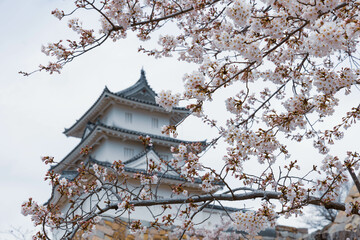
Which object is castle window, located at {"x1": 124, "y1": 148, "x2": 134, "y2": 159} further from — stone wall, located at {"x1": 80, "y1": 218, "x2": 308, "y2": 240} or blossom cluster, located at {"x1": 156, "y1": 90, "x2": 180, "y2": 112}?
blossom cluster, located at {"x1": 156, "y1": 90, "x2": 180, "y2": 112}

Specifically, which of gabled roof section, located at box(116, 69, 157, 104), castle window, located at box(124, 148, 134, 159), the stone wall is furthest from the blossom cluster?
gabled roof section, located at box(116, 69, 157, 104)

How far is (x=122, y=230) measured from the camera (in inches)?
446

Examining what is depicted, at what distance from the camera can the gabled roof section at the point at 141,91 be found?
18625mm

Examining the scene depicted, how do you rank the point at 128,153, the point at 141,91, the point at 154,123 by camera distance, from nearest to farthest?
the point at 128,153
the point at 154,123
the point at 141,91

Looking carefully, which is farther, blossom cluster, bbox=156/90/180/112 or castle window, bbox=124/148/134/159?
castle window, bbox=124/148/134/159

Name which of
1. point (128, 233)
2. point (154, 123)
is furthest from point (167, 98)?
point (154, 123)

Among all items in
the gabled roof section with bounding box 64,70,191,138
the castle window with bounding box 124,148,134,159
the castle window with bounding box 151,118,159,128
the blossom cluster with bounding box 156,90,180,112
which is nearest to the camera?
the blossom cluster with bounding box 156,90,180,112

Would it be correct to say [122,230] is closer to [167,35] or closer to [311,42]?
[167,35]

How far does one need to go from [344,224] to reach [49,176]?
6755 millimetres

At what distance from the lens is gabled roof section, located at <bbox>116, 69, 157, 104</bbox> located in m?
18.6

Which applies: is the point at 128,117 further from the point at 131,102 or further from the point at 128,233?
the point at 128,233

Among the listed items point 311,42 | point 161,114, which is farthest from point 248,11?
point 161,114

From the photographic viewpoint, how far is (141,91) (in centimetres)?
1909

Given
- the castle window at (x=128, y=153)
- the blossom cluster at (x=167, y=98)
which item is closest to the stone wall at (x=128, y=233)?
the castle window at (x=128, y=153)
